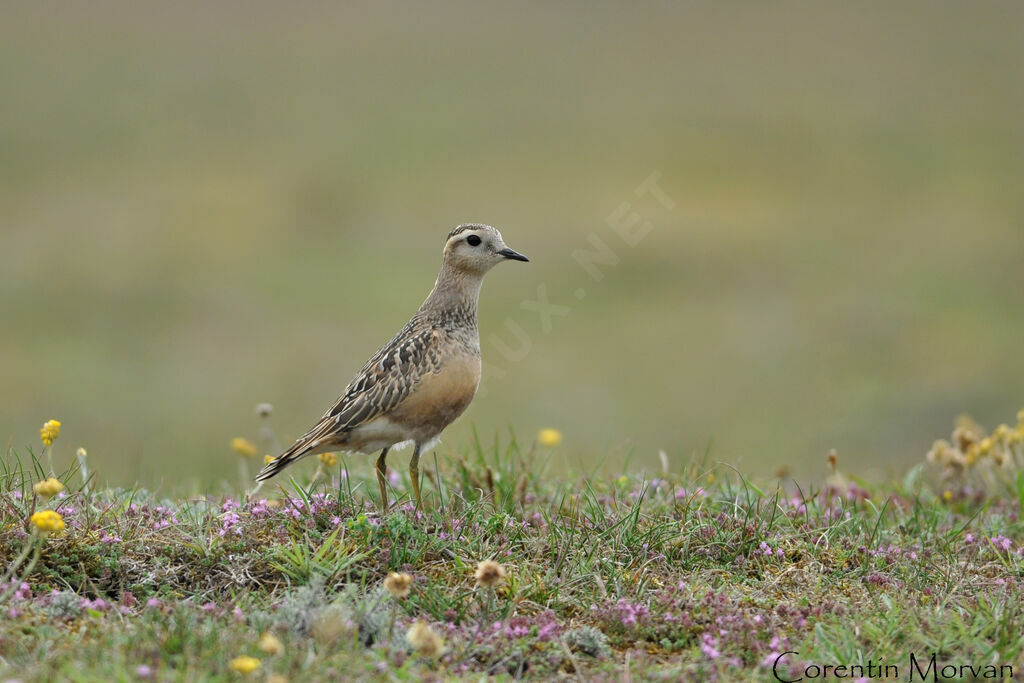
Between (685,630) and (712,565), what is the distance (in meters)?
0.84

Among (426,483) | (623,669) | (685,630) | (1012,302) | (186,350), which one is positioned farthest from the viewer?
(1012,302)

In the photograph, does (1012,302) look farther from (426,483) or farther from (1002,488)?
(426,483)

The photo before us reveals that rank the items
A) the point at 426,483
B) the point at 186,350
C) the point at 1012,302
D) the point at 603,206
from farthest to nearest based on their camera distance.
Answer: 1. the point at 603,206
2. the point at 1012,302
3. the point at 186,350
4. the point at 426,483

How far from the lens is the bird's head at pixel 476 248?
7.57m

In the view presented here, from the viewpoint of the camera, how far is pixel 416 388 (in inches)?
272

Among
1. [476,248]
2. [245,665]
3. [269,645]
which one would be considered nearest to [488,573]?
[269,645]

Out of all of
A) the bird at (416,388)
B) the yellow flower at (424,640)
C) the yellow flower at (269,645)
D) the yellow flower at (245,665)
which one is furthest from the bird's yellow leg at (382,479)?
the yellow flower at (245,665)

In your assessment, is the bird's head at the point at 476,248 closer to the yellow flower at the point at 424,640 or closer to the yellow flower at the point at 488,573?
the yellow flower at the point at 488,573

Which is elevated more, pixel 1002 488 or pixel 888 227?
pixel 888 227

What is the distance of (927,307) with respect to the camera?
2008 centimetres

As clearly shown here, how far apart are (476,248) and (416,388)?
112 centimetres

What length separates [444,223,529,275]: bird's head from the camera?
7.57m

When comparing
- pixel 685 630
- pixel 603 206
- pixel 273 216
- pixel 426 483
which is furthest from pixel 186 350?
pixel 685 630

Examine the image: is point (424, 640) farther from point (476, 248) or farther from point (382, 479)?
point (476, 248)
